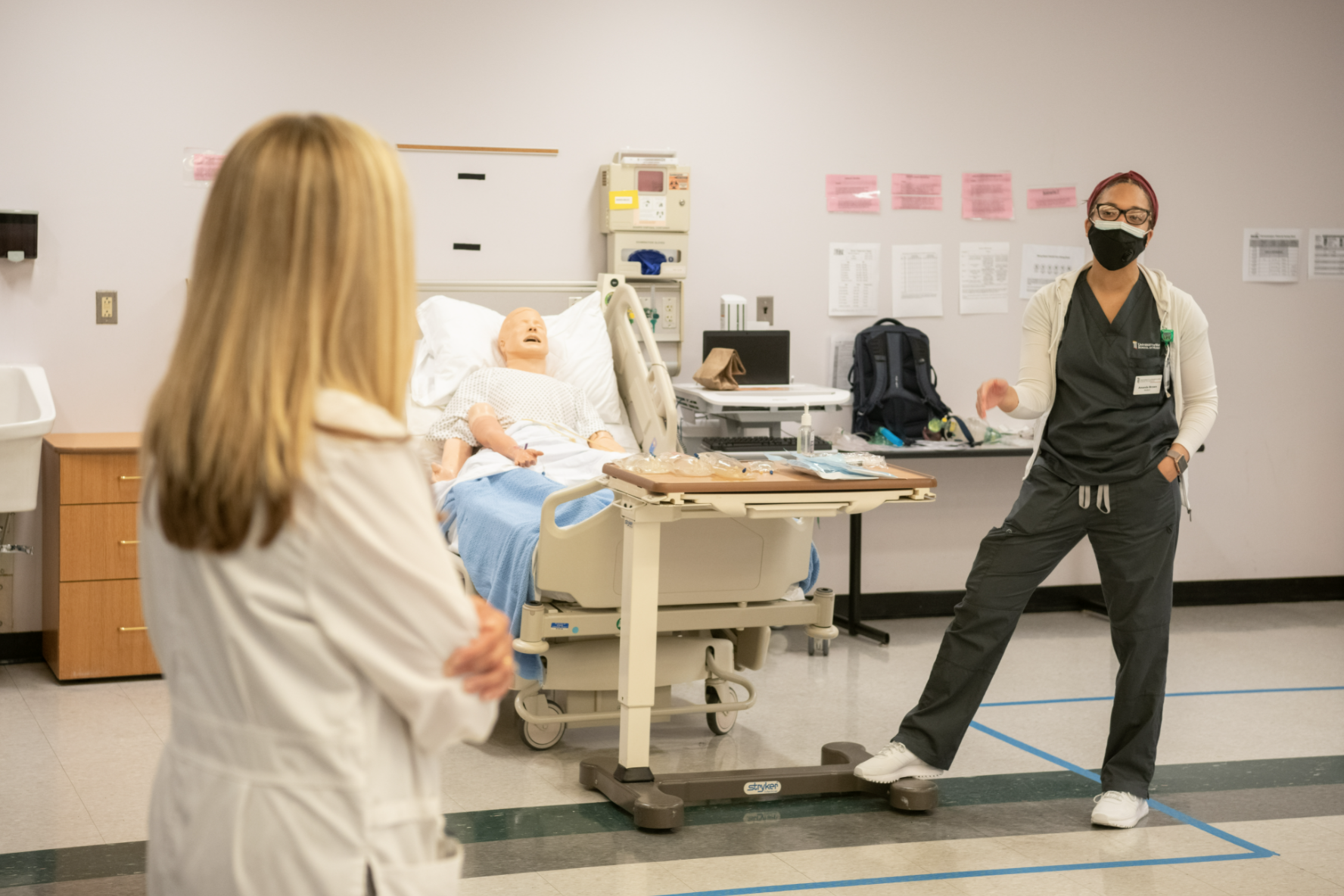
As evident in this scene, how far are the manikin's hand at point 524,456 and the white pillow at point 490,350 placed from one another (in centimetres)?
50

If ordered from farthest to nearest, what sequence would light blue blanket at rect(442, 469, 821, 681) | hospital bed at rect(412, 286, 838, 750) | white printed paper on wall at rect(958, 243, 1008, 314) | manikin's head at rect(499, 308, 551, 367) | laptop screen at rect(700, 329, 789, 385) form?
white printed paper on wall at rect(958, 243, 1008, 314)
laptop screen at rect(700, 329, 789, 385)
manikin's head at rect(499, 308, 551, 367)
light blue blanket at rect(442, 469, 821, 681)
hospital bed at rect(412, 286, 838, 750)

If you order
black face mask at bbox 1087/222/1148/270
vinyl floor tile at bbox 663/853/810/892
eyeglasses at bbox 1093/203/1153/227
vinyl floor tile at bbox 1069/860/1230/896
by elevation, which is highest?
eyeglasses at bbox 1093/203/1153/227

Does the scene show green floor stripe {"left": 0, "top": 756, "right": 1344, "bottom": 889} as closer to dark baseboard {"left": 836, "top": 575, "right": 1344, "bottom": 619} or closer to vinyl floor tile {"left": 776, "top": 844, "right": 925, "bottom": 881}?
vinyl floor tile {"left": 776, "top": 844, "right": 925, "bottom": 881}

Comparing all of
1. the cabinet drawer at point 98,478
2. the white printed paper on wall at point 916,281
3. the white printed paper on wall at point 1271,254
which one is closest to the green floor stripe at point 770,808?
the cabinet drawer at point 98,478

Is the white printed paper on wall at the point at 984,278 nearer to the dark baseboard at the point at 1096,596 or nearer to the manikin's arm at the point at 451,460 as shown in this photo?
the dark baseboard at the point at 1096,596

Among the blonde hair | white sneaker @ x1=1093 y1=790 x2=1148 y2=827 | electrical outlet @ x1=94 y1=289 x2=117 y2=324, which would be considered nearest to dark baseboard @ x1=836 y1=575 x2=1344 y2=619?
white sneaker @ x1=1093 y1=790 x2=1148 y2=827

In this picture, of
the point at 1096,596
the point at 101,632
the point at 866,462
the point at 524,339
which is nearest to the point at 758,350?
the point at 524,339

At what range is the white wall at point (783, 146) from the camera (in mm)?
4688

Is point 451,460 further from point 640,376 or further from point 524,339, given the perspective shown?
point 640,376

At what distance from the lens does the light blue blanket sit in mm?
3639

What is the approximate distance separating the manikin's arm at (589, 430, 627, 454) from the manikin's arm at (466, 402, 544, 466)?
0.94 ft

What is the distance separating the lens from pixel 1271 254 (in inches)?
239

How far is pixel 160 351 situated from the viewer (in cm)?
483

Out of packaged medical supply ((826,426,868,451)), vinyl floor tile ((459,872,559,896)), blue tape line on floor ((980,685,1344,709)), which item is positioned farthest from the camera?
packaged medical supply ((826,426,868,451))
